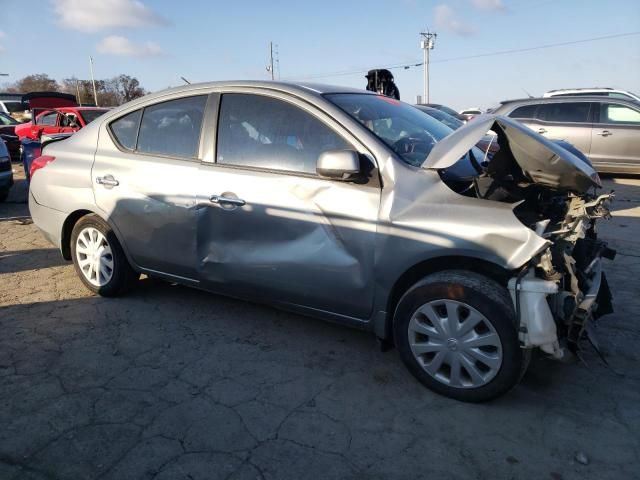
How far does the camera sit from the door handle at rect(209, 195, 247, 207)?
10.7ft

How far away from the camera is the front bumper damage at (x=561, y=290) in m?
2.53

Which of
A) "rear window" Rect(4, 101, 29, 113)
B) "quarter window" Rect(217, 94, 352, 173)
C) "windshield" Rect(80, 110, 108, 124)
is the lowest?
"quarter window" Rect(217, 94, 352, 173)

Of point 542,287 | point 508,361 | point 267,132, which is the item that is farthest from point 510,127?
point 267,132

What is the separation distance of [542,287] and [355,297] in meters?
1.02

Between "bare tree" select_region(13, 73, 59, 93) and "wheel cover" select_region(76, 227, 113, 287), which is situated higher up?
"bare tree" select_region(13, 73, 59, 93)

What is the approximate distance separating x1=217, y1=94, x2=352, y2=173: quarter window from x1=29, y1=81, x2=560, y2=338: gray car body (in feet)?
0.19

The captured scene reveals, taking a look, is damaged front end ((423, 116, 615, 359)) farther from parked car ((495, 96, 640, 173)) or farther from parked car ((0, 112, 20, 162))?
parked car ((0, 112, 20, 162))

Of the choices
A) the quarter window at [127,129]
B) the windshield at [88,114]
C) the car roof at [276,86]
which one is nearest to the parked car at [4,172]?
the windshield at [88,114]

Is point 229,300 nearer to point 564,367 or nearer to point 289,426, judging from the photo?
point 289,426

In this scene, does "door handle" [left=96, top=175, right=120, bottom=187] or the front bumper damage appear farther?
"door handle" [left=96, top=175, right=120, bottom=187]

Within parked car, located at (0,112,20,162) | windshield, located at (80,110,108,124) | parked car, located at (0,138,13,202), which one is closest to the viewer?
parked car, located at (0,138,13,202)

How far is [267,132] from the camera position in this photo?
3.31m

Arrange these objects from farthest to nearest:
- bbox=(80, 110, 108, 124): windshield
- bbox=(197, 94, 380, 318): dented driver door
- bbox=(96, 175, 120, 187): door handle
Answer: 1. bbox=(80, 110, 108, 124): windshield
2. bbox=(96, 175, 120, 187): door handle
3. bbox=(197, 94, 380, 318): dented driver door

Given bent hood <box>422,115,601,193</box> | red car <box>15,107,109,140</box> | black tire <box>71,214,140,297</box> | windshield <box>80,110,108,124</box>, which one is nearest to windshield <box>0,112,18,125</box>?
red car <box>15,107,109,140</box>
